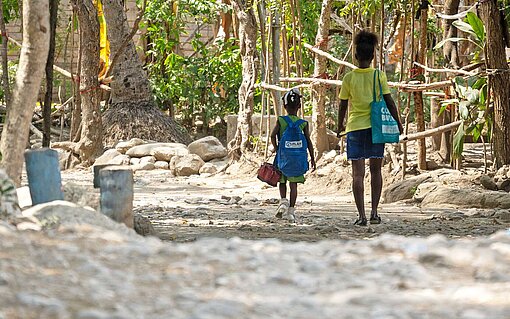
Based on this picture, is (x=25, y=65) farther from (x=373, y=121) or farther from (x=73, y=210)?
(x=373, y=121)

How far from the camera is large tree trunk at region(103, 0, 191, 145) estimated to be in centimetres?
1728

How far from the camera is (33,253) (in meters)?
4.34

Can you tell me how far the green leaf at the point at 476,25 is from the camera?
10398 mm

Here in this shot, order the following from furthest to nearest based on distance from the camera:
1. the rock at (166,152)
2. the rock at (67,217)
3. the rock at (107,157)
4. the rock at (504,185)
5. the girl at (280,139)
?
the rock at (166,152), the rock at (107,157), the rock at (504,185), the girl at (280,139), the rock at (67,217)

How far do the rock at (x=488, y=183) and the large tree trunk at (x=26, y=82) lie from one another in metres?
5.34

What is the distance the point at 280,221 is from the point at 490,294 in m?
4.99

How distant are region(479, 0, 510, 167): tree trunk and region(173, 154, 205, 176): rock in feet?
20.0

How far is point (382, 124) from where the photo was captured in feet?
26.7

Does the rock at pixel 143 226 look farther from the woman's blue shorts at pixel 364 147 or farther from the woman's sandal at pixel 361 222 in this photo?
the woman's blue shorts at pixel 364 147

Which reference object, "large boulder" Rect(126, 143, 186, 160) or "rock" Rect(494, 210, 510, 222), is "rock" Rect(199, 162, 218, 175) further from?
"rock" Rect(494, 210, 510, 222)

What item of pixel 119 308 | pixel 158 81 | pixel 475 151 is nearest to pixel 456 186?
pixel 475 151

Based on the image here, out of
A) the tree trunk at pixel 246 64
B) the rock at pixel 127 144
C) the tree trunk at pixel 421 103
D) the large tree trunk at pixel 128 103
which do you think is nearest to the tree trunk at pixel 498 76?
the tree trunk at pixel 421 103

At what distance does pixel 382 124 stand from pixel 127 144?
8.94 metres

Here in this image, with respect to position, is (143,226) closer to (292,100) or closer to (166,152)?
(292,100)
